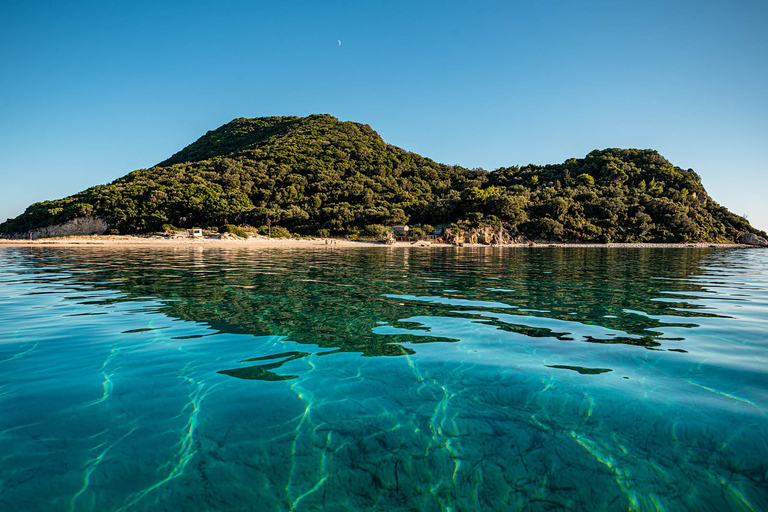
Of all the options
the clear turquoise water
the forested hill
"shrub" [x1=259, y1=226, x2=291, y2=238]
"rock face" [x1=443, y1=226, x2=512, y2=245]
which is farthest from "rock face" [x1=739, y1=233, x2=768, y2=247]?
the clear turquoise water

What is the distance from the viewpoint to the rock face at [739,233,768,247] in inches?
3072

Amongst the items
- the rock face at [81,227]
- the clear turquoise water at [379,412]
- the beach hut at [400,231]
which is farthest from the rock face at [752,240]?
the rock face at [81,227]

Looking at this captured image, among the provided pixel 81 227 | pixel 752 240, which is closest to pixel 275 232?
pixel 81 227

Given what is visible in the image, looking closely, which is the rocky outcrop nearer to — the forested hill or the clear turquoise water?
the forested hill

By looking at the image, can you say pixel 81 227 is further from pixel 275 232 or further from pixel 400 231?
pixel 400 231

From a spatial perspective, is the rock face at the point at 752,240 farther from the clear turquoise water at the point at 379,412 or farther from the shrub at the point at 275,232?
the clear turquoise water at the point at 379,412

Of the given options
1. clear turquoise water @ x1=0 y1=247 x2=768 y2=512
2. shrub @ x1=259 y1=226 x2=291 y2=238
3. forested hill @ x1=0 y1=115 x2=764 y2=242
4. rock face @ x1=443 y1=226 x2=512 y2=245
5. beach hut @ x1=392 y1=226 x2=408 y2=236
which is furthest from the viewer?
forested hill @ x1=0 y1=115 x2=764 y2=242

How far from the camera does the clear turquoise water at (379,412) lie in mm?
Result: 2785

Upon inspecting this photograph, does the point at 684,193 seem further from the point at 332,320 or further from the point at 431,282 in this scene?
the point at 332,320

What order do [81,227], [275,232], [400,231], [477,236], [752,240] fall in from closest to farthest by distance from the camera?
[275,232] < [477,236] < [400,231] < [81,227] < [752,240]

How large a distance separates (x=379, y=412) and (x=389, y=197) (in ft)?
284

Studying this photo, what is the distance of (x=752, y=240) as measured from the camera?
7925cm

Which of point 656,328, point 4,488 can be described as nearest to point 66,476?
point 4,488

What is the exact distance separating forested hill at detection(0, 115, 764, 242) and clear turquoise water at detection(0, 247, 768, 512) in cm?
6210
